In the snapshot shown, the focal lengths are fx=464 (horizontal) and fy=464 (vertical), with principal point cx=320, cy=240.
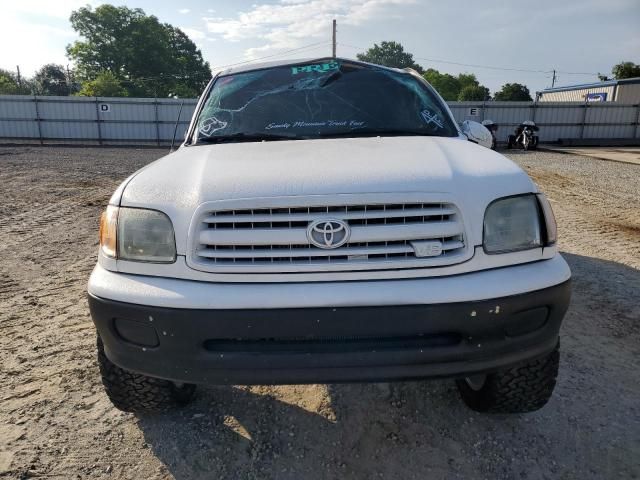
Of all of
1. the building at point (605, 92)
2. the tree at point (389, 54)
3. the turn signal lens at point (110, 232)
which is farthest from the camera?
the tree at point (389, 54)

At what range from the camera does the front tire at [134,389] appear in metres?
2.16

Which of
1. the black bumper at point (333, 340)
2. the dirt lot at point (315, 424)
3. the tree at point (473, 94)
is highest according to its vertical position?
the tree at point (473, 94)

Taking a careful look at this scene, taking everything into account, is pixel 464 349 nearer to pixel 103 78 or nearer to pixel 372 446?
pixel 372 446

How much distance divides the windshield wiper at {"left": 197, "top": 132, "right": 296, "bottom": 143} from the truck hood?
0.44 meters

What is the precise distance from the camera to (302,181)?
72.9 inches

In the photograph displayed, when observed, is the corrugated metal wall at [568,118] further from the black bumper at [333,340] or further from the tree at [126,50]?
the tree at [126,50]

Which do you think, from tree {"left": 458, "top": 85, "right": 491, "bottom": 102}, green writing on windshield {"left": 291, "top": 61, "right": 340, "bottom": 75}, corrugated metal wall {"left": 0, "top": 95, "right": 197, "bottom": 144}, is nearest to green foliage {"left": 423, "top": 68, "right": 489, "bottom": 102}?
tree {"left": 458, "top": 85, "right": 491, "bottom": 102}

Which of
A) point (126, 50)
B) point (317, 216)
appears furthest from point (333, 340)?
point (126, 50)

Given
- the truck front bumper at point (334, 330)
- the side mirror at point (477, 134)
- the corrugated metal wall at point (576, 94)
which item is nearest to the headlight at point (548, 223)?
the truck front bumper at point (334, 330)

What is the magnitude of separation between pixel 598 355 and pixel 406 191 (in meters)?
2.08

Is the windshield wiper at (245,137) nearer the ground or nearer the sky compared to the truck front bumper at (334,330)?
nearer the sky

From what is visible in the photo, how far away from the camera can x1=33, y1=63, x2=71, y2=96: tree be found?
66812mm

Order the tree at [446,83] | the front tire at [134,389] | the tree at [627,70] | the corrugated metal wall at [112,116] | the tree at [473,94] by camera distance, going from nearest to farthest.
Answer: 1. the front tire at [134,389]
2. the corrugated metal wall at [112,116]
3. the tree at [627,70]
4. the tree at [473,94]
5. the tree at [446,83]

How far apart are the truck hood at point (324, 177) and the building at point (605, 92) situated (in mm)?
31638
